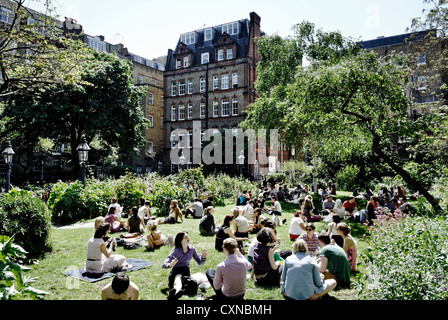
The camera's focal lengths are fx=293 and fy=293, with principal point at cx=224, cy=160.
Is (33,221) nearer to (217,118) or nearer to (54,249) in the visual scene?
(54,249)

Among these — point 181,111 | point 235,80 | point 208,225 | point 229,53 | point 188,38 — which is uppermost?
point 188,38

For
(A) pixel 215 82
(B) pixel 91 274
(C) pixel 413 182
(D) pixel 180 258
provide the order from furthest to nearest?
(A) pixel 215 82
(C) pixel 413 182
(B) pixel 91 274
(D) pixel 180 258

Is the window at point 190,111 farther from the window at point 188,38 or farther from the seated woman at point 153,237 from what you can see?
the seated woman at point 153,237

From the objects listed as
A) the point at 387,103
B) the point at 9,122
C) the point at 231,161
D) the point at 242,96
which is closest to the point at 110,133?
the point at 9,122

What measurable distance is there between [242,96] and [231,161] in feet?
32.4

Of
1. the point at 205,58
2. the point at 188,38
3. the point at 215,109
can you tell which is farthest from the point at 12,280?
the point at 188,38

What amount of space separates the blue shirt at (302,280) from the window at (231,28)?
4368cm

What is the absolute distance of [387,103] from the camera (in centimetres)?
1311

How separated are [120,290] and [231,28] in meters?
45.6

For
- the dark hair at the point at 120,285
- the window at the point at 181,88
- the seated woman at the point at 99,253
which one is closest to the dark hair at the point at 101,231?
the seated woman at the point at 99,253

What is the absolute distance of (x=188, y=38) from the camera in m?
48.3

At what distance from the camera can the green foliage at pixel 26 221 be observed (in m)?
8.09

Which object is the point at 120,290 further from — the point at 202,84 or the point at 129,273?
the point at 202,84
